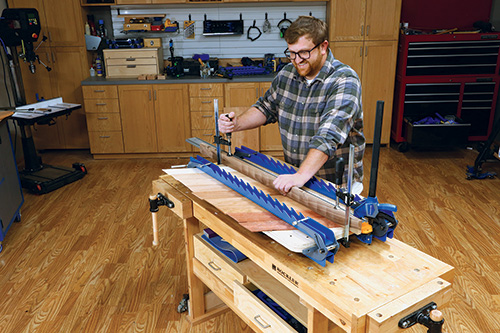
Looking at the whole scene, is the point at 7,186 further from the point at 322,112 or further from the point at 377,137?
the point at 377,137

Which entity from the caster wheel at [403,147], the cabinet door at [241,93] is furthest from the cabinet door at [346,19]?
the caster wheel at [403,147]

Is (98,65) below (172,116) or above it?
above

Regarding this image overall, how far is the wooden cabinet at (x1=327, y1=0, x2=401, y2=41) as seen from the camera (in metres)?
4.72

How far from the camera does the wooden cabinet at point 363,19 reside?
186 inches

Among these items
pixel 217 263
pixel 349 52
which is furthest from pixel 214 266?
pixel 349 52

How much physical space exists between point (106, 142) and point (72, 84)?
751 millimetres

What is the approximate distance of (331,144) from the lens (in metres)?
1.73

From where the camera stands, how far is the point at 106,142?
4.86 metres

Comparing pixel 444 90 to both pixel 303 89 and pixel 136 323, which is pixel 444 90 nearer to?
pixel 303 89

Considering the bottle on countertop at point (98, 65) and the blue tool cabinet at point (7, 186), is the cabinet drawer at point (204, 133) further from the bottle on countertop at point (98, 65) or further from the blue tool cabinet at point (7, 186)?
the blue tool cabinet at point (7, 186)

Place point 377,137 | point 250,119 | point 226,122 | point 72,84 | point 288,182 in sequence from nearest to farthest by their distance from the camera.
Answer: point 377,137, point 288,182, point 226,122, point 250,119, point 72,84

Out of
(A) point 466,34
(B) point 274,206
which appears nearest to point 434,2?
(A) point 466,34

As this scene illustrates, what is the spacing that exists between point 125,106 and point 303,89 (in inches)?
123

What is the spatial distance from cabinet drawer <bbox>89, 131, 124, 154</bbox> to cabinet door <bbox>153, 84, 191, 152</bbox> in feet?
1.43
